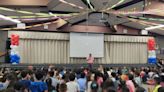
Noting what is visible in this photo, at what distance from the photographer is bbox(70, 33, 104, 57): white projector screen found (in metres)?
19.5

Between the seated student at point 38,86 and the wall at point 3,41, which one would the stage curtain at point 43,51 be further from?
the seated student at point 38,86

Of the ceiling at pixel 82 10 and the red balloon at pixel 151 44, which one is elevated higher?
the ceiling at pixel 82 10

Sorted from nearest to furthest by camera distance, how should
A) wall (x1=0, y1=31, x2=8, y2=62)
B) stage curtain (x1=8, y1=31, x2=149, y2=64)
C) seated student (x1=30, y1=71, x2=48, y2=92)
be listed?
seated student (x1=30, y1=71, x2=48, y2=92)
wall (x1=0, y1=31, x2=8, y2=62)
stage curtain (x1=8, y1=31, x2=149, y2=64)

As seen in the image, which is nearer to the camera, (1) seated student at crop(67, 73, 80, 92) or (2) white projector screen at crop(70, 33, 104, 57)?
(1) seated student at crop(67, 73, 80, 92)

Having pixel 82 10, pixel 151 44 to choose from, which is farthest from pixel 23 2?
A: pixel 151 44

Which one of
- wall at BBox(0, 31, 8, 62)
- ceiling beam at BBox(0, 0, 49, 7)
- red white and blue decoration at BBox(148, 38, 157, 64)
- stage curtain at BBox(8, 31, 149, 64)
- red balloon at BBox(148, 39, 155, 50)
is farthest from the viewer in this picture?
red balloon at BBox(148, 39, 155, 50)

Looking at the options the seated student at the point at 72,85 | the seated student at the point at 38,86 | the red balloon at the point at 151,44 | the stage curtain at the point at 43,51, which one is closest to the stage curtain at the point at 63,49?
the stage curtain at the point at 43,51

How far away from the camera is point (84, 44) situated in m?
19.5

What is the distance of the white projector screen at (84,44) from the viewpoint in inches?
768

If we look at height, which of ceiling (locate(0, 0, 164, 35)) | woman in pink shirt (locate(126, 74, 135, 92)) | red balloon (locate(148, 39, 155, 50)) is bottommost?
woman in pink shirt (locate(126, 74, 135, 92))

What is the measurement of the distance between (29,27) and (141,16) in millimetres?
6822

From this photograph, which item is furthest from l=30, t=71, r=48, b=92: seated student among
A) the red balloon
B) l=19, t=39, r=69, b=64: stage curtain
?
the red balloon

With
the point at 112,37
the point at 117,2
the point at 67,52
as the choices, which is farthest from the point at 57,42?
the point at 117,2

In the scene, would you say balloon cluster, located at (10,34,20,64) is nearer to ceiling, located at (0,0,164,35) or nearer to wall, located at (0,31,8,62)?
ceiling, located at (0,0,164,35)
